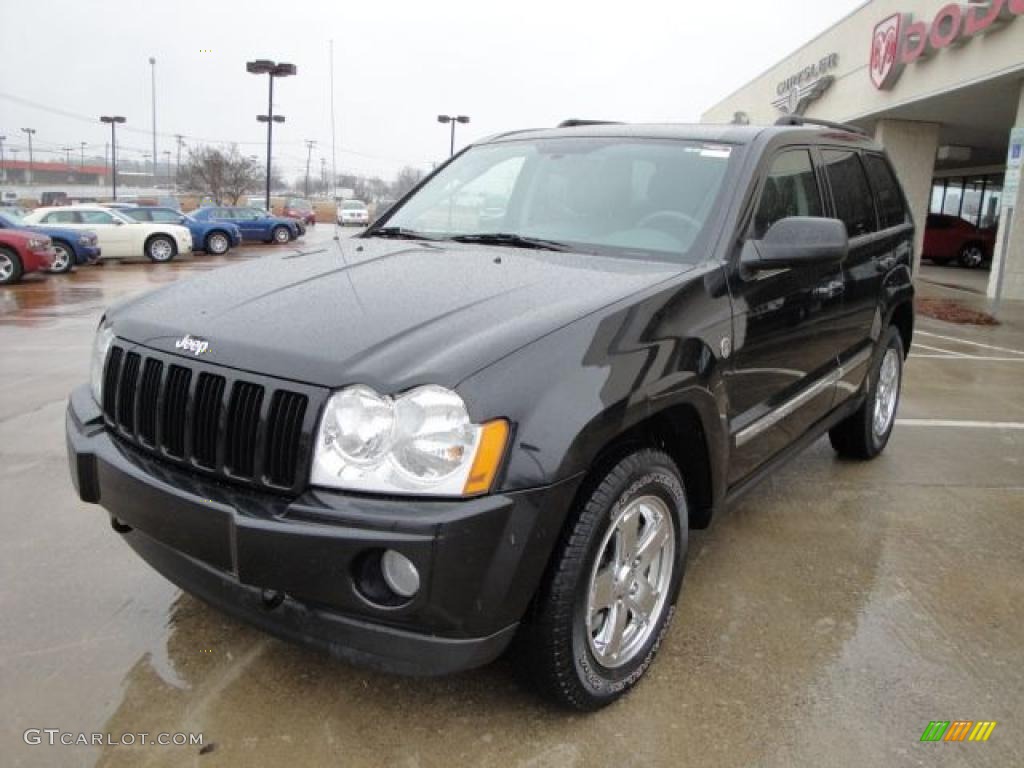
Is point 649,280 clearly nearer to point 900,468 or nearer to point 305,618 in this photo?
point 305,618

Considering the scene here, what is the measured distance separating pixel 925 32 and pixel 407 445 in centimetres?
1685

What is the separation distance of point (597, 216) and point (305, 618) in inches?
76.3

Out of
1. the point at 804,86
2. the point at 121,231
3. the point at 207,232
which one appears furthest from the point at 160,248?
the point at 804,86

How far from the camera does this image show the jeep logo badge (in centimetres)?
230

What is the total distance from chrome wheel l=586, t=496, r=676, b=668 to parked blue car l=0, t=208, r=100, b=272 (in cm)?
1793

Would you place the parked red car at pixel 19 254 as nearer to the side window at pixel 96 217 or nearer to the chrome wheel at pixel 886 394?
the side window at pixel 96 217

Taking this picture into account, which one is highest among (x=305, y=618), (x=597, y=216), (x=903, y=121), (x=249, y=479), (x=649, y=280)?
(x=903, y=121)

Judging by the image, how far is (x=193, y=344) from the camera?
2338 millimetres

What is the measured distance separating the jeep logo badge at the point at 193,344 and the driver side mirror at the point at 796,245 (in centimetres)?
181

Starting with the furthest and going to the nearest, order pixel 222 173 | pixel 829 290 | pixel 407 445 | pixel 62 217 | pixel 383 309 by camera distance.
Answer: pixel 222 173 < pixel 62 217 < pixel 829 290 < pixel 383 309 < pixel 407 445

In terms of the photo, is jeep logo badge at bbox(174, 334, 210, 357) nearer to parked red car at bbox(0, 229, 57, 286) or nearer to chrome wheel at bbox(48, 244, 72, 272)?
parked red car at bbox(0, 229, 57, 286)

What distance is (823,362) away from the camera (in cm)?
371

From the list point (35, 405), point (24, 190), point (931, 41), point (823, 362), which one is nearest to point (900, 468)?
point (823, 362)

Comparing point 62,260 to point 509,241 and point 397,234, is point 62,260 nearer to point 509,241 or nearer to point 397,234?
point 397,234
